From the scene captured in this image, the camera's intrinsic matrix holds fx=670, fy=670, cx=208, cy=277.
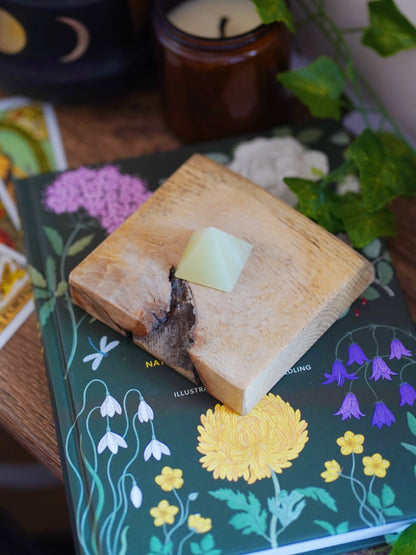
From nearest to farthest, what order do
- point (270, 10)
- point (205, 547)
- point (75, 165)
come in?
point (205, 547) < point (270, 10) < point (75, 165)

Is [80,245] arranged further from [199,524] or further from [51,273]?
[199,524]

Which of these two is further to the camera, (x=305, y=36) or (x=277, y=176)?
(x=305, y=36)

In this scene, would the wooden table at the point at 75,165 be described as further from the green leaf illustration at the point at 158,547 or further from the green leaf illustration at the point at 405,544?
the green leaf illustration at the point at 405,544

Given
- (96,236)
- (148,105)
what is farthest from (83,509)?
(148,105)

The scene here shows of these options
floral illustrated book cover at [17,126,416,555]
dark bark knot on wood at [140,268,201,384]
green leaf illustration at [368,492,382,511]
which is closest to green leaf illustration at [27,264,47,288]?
floral illustrated book cover at [17,126,416,555]

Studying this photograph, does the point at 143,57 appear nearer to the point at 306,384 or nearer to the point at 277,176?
the point at 277,176

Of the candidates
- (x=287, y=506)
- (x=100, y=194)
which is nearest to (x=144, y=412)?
(x=287, y=506)

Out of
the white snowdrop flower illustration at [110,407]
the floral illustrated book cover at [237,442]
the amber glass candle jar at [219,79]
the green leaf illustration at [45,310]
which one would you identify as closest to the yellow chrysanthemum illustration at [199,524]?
the floral illustrated book cover at [237,442]
